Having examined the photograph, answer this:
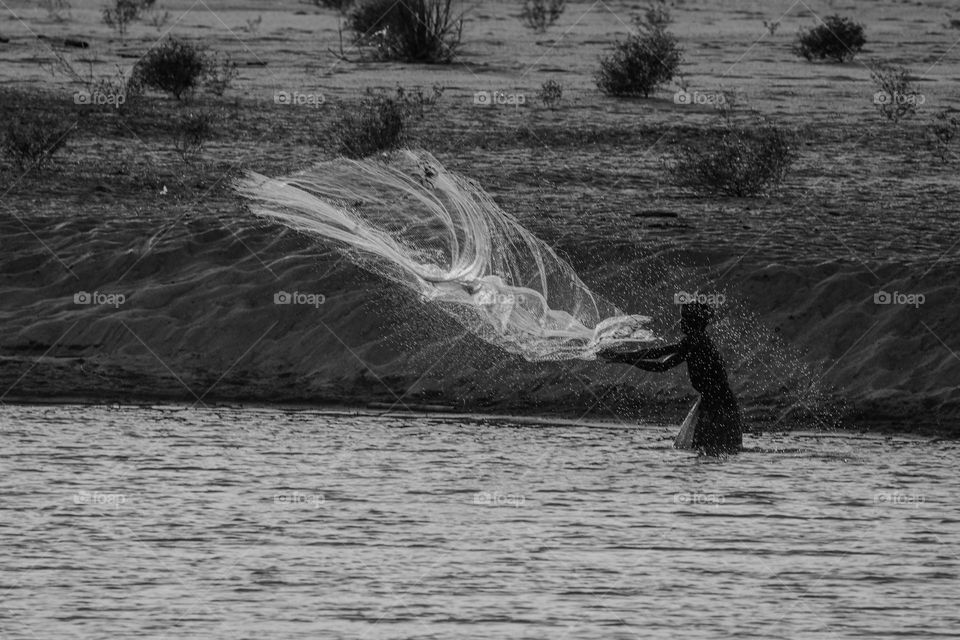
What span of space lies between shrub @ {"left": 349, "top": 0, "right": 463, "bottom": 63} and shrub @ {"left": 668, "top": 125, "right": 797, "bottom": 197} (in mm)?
11188

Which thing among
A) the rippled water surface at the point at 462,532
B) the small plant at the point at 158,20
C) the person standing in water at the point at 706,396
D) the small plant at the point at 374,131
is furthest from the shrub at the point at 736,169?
the small plant at the point at 158,20

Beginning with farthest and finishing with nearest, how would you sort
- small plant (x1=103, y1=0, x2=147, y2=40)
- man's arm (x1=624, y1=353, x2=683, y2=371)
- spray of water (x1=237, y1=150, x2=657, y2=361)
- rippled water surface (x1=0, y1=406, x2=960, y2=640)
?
small plant (x1=103, y1=0, x2=147, y2=40), spray of water (x1=237, y1=150, x2=657, y2=361), man's arm (x1=624, y1=353, x2=683, y2=371), rippled water surface (x1=0, y1=406, x2=960, y2=640)

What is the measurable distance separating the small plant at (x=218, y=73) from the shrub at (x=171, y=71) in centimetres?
20

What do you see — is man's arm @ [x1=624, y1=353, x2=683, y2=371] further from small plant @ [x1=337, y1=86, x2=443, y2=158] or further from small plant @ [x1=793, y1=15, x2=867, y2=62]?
small plant @ [x1=793, y1=15, x2=867, y2=62]

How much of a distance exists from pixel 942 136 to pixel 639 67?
5.87 metres

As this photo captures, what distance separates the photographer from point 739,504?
11.2 meters

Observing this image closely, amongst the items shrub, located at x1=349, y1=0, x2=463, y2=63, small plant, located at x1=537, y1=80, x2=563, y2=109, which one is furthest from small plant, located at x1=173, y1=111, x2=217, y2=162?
shrub, located at x1=349, y1=0, x2=463, y2=63

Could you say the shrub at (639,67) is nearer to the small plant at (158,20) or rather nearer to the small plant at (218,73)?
the small plant at (218,73)

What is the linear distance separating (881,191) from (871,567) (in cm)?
1040

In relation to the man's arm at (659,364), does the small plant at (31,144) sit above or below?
above

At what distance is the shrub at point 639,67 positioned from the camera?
89.4 ft

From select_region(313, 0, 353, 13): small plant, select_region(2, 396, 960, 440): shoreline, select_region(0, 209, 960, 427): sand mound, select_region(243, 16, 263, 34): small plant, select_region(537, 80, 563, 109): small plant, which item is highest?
select_region(313, 0, 353, 13): small plant

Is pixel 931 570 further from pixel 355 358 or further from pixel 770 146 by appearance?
pixel 770 146

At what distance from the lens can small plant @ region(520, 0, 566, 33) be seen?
34875 mm
